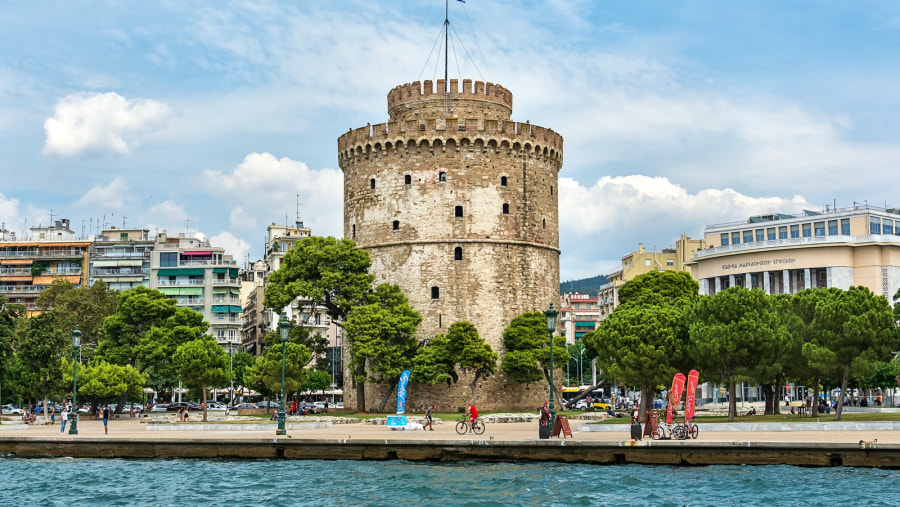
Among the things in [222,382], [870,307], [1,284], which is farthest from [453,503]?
[1,284]

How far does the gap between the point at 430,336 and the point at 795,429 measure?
2063cm

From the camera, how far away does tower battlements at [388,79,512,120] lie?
2090 inches

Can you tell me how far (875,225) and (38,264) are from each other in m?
68.6

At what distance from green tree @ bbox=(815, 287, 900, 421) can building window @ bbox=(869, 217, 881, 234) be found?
43.6 metres

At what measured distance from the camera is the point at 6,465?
103ft

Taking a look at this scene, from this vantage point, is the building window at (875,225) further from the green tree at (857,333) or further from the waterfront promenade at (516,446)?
the waterfront promenade at (516,446)

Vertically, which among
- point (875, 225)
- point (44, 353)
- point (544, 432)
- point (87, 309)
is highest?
point (875, 225)

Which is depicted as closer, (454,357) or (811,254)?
(454,357)

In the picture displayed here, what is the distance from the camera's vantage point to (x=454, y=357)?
4809 centimetres

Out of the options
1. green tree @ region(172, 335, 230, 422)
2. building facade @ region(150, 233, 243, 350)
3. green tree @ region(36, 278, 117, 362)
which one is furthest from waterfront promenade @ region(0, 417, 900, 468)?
building facade @ region(150, 233, 243, 350)

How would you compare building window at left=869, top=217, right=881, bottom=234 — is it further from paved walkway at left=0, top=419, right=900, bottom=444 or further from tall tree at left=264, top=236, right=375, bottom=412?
paved walkway at left=0, top=419, right=900, bottom=444

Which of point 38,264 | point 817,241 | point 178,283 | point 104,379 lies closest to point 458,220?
point 104,379

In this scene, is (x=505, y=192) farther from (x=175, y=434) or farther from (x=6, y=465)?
(x=6, y=465)

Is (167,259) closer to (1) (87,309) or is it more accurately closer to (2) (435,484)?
(1) (87,309)
